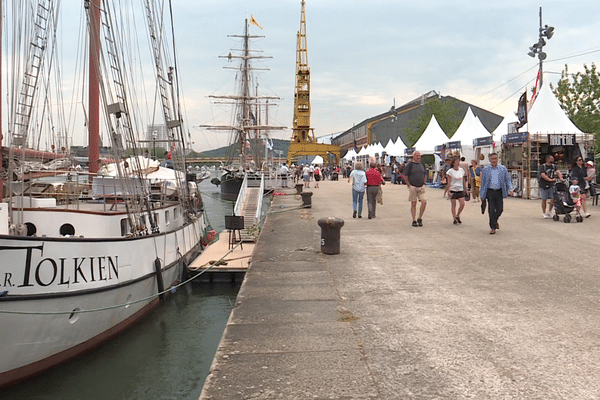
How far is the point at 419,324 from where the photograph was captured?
18.1ft

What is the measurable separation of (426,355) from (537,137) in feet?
63.8

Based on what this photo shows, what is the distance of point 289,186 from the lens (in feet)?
139

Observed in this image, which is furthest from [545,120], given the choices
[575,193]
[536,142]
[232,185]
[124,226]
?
[232,185]

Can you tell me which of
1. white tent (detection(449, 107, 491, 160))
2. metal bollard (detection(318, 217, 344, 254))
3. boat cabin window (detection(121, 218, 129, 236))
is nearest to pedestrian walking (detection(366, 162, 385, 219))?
metal bollard (detection(318, 217, 344, 254))

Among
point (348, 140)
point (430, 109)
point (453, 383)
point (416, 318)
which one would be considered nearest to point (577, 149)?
point (416, 318)

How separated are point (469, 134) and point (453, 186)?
58.3ft

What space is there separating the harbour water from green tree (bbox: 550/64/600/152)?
2662cm

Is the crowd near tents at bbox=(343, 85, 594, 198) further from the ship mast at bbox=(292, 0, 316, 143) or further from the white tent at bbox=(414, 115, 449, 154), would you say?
the ship mast at bbox=(292, 0, 316, 143)

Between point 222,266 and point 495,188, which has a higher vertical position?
point 495,188

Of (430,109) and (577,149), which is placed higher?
(430,109)

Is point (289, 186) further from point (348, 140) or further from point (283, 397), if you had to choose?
point (348, 140)

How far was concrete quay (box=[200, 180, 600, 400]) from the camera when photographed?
410cm

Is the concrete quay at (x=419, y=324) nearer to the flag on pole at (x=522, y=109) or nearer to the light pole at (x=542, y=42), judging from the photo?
the flag on pole at (x=522, y=109)

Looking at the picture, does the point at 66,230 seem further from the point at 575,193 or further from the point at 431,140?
the point at 431,140
